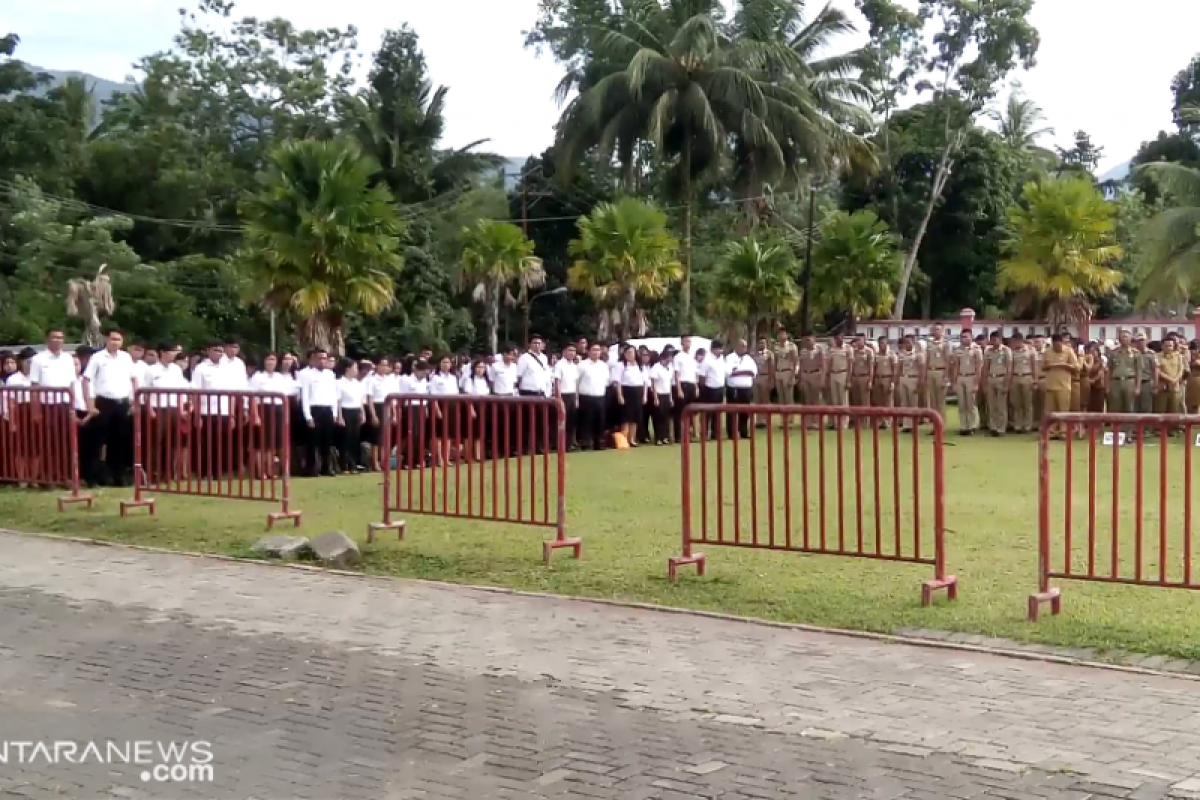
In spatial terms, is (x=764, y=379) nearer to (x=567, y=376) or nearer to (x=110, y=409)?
(x=567, y=376)

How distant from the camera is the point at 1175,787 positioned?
529 centimetres

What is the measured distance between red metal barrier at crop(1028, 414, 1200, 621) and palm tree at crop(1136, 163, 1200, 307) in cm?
1510

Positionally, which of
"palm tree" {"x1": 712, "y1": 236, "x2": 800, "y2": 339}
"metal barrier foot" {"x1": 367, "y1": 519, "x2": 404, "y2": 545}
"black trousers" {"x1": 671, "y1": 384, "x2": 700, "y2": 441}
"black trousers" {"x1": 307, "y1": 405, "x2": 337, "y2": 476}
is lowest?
"metal barrier foot" {"x1": 367, "y1": 519, "x2": 404, "y2": 545}

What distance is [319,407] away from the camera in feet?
57.6

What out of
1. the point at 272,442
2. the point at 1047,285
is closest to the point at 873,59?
the point at 1047,285

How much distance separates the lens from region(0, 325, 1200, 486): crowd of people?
1573 centimetres

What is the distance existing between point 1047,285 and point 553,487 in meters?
23.4

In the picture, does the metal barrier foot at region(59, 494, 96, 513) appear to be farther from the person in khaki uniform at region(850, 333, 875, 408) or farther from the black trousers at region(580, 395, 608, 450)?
the person in khaki uniform at region(850, 333, 875, 408)

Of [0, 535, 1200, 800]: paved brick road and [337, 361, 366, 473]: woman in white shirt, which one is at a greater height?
[337, 361, 366, 473]: woman in white shirt

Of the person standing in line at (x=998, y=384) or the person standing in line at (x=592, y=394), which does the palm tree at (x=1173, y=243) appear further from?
the person standing in line at (x=592, y=394)

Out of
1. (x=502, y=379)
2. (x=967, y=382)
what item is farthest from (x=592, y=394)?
(x=967, y=382)

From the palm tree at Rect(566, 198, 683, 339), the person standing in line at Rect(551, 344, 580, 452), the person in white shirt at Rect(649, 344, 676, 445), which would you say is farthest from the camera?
the palm tree at Rect(566, 198, 683, 339)

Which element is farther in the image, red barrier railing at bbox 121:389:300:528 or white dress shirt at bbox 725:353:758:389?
white dress shirt at bbox 725:353:758:389

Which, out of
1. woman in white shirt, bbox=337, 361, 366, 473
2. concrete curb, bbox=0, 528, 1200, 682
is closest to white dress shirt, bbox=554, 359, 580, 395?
woman in white shirt, bbox=337, 361, 366, 473
